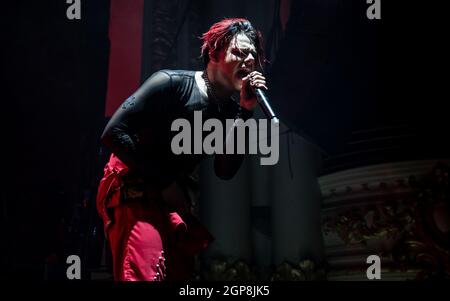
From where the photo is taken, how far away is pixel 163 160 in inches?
66.8

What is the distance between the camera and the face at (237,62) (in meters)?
1.79

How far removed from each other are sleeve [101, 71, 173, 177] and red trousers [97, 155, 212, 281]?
72mm

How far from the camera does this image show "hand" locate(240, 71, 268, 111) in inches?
65.5

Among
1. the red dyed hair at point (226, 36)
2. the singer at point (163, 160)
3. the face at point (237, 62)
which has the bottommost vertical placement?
the singer at point (163, 160)

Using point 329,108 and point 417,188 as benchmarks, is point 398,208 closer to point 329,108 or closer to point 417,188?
point 417,188

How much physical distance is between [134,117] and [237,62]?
0.37m
